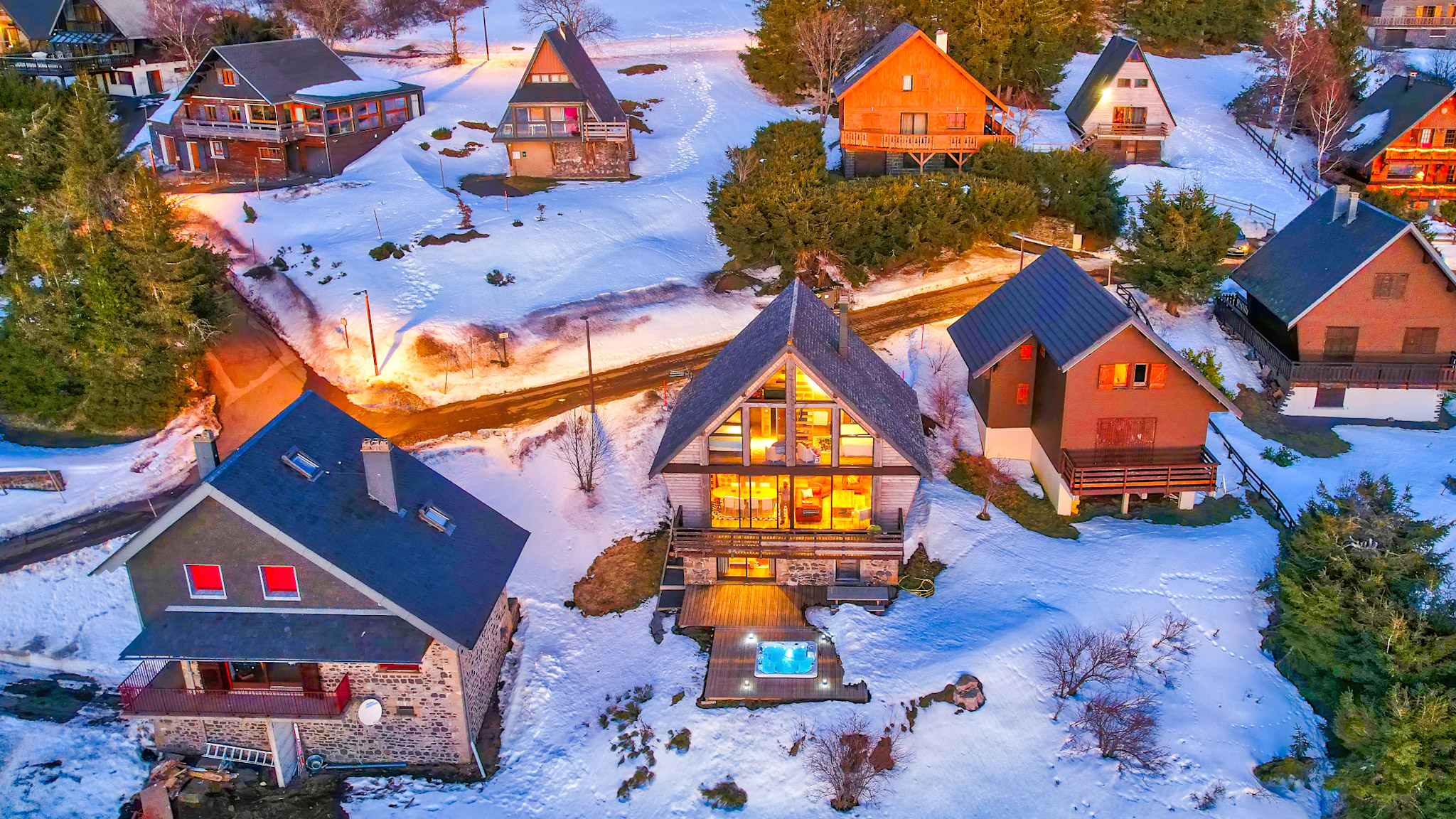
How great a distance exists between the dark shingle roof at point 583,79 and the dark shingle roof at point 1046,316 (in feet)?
106

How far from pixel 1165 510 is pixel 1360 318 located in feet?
43.7

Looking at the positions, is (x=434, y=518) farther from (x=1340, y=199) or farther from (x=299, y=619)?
(x=1340, y=199)

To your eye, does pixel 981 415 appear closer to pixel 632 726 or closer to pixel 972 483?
pixel 972 483

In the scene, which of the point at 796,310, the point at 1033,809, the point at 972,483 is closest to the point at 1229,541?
the point at 972,483

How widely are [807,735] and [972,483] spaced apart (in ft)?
48.0

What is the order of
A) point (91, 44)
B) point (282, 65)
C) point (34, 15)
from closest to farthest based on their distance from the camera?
point (282, 65), point (91, 44), point (34, 15)

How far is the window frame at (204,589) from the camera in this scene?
87.4 feet

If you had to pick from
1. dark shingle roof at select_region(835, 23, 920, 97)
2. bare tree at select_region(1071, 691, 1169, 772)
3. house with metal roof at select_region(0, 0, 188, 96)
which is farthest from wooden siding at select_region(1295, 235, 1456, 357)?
house with metal roof at select_region(0, 0, 188, 96)

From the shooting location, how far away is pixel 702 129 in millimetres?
75750

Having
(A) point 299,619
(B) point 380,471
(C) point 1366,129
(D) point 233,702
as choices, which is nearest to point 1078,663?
(B) point 380,471

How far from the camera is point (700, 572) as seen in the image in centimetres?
3425

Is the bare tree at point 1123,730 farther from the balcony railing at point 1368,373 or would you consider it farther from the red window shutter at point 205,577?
the red window shutter at point 205,577

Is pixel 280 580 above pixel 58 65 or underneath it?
underneath

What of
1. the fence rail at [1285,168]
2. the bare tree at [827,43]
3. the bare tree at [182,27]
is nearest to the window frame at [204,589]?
the bare tree at [827,43]
